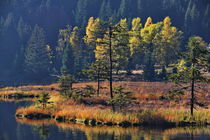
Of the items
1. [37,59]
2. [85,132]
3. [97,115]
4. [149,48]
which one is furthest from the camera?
[37,59]

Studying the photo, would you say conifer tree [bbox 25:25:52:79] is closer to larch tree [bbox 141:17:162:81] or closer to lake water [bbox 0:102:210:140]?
larch tree [bbox 141:17:162:81]

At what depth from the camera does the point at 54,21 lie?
18725 cm

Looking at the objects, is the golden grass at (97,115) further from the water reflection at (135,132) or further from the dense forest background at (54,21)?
the dense forest background at (54,21)

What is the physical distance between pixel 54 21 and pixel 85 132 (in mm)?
152093

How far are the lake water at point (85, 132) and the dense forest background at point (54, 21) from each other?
308 ft

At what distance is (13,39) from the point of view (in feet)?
577

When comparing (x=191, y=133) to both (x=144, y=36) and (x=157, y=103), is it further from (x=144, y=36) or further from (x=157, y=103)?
(x=144, y=36)

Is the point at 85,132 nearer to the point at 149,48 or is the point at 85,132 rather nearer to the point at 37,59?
the point at 149,48

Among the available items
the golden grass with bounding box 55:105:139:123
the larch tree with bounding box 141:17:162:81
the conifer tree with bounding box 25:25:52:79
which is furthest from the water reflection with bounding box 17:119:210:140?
the conifer tree with bounding box 25:25:52:79

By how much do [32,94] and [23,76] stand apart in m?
62.7

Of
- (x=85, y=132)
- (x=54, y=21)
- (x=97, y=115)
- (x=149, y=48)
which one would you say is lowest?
(x=85, y=132)

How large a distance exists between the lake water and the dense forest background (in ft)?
308

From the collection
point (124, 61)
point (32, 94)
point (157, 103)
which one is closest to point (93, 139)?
point (157, 103)

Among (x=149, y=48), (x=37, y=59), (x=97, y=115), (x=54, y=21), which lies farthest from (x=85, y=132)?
(x=54, y=21)
